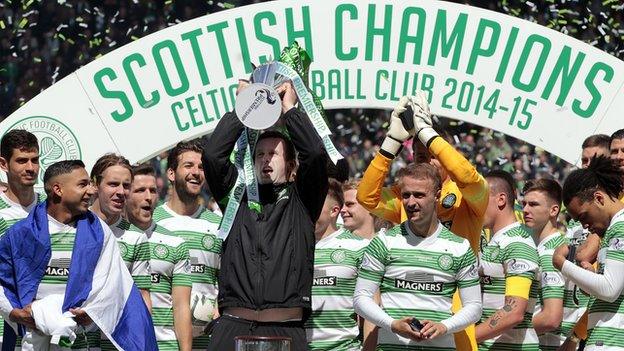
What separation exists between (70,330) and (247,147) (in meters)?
1.51

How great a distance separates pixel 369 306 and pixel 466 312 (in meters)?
0.54

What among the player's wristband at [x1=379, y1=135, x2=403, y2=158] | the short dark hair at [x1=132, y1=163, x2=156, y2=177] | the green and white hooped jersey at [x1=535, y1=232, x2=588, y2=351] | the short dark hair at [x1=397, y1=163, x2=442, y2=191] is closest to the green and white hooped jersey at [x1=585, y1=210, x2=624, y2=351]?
the short dark hair at [x1=397, y1=163, x2=442, y2=191]

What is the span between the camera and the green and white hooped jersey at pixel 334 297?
9.23m

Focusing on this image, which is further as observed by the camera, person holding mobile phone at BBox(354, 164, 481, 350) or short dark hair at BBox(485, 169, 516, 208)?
short dark hair at BBox(485, 169, 516, 208)

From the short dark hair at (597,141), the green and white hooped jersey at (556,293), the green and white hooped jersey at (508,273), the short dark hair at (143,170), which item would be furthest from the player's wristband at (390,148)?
the short dark hair at (597,141)

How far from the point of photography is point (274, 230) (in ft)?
24.7

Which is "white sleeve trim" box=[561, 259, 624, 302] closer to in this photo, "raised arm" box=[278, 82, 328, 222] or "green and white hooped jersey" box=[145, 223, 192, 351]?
"raised arm" box=[278, 82, 328, 222]

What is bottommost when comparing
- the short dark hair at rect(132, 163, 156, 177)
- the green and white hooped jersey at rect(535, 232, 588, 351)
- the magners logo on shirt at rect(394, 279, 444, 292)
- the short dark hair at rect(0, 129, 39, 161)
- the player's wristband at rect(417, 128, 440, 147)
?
the green and white hooped jersey at rect(535, 232, 588, 351)

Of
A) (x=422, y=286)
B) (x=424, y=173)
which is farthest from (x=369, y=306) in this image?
(x=424, y=173)

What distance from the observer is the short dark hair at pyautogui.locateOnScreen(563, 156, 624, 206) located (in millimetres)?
7957

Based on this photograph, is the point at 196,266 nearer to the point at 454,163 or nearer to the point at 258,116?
the point at 454,163

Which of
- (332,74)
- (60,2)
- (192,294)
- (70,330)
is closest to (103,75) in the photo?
(332,74)

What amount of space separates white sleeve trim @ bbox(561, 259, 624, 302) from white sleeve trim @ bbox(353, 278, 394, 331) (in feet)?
3.51

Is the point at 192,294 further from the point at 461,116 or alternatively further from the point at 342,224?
the point at 461,116
